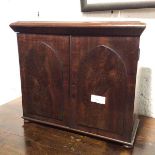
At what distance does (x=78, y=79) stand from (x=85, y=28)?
200 millimetres

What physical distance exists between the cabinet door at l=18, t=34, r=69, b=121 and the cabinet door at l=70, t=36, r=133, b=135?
0.05 metres

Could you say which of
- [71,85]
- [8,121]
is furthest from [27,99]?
[71,85]

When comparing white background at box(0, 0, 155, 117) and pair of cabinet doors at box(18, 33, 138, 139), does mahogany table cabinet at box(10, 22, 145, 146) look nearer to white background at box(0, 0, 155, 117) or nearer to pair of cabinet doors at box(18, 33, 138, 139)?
pair of cabinet doors at box(18, 33, 138, 139)

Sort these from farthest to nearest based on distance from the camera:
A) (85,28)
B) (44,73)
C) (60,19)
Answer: (60,19) < (44,73) < (85,28)

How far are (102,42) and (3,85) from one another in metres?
0.95

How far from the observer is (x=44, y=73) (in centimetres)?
90

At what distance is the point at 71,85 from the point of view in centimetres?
86

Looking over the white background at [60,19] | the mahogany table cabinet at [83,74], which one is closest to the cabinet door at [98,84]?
the mahogany table cabinet at [83,74]

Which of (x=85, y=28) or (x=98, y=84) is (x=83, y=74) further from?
(x=85, y=28)

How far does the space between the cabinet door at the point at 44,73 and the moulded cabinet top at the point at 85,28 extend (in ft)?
0.09

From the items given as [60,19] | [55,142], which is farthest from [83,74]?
[60,19]

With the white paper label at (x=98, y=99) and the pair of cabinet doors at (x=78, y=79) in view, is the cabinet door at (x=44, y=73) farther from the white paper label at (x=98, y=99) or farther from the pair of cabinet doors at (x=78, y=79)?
the white paper label at (x=98, y=99)

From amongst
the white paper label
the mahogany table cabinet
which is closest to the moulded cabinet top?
the mahogany table cabinet

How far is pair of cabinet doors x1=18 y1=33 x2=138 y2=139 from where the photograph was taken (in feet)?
2.48
